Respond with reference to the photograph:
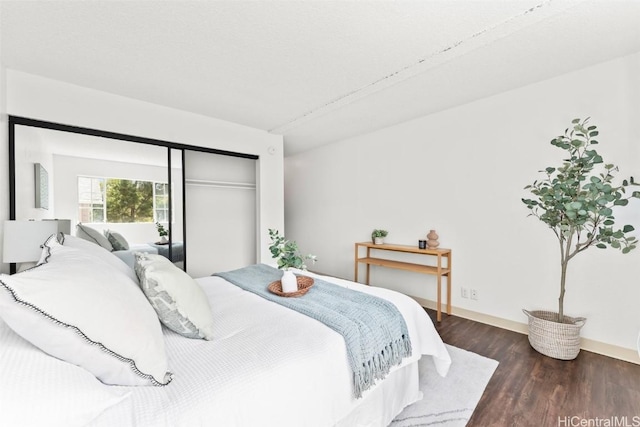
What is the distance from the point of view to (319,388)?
3.88 feet

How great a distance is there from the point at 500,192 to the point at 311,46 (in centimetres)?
239

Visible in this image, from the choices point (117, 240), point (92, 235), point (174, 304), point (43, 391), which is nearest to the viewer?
point (43, 391)

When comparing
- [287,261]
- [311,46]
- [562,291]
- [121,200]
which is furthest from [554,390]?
[121,200]

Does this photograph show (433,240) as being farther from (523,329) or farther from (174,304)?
(174,304)

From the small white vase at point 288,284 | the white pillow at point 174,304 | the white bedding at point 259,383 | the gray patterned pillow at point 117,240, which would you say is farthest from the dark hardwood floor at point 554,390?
the gray patterned pillow at point 117,240

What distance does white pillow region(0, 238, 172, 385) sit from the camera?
78 cm

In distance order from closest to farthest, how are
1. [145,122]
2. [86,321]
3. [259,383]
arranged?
1. [86,321]
2. [259,383]
3. [145,122]

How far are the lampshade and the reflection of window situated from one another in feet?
2.81

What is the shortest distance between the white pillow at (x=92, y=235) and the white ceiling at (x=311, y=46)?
1401mm

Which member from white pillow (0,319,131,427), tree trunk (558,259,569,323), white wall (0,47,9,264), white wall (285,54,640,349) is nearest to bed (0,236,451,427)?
white pillow (0,319,131,427)

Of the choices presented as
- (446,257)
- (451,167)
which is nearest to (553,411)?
(446,257)

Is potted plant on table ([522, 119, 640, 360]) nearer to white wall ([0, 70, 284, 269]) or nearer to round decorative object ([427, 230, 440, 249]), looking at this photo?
round decorative object ([427, 230, 440, 249])

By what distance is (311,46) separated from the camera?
6.99ft

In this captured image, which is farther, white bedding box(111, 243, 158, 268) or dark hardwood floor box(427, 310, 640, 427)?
white bedding box(111, 243, 158, 268)
